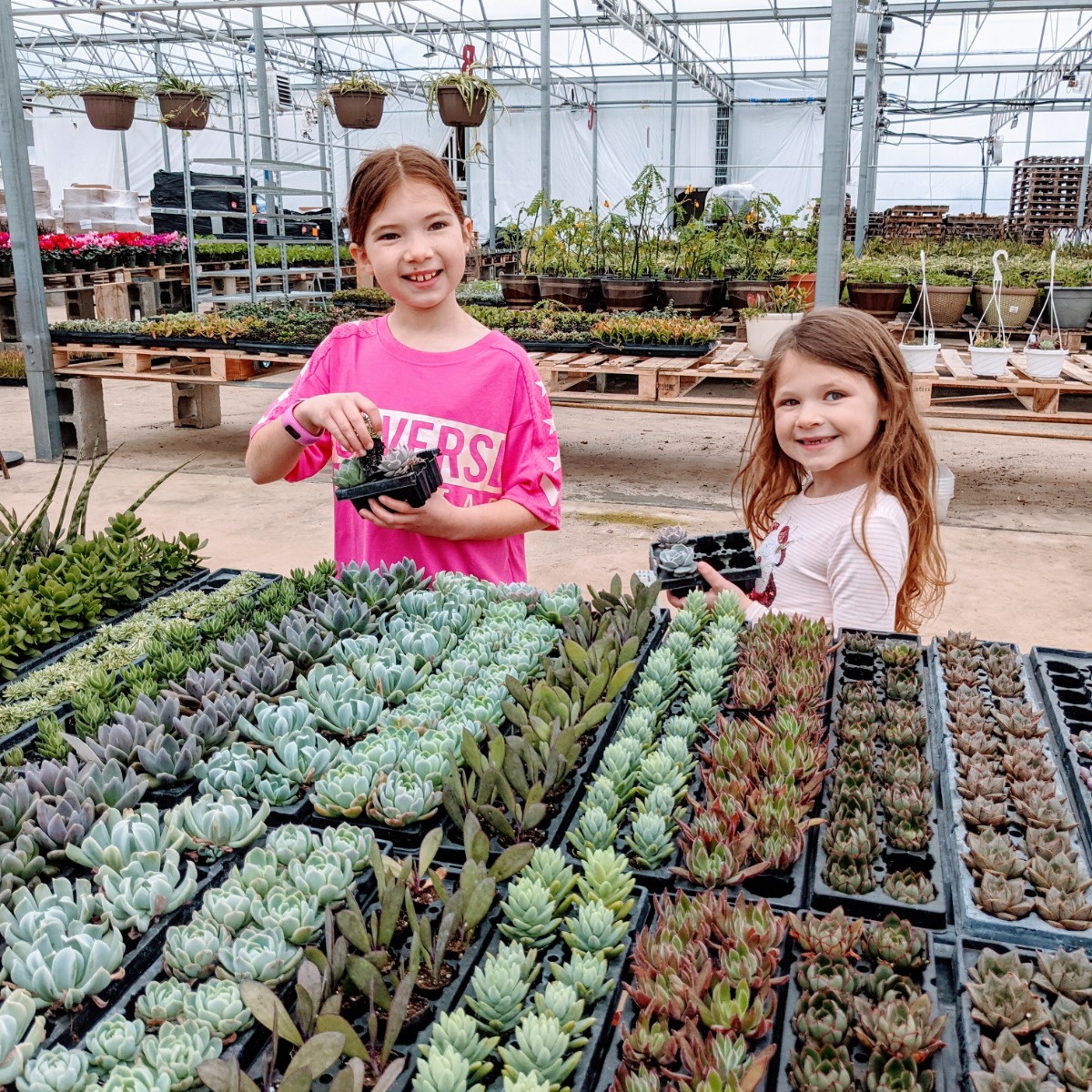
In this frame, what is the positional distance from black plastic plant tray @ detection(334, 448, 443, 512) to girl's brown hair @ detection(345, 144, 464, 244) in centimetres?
46

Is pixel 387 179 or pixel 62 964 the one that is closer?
pixel 62 964

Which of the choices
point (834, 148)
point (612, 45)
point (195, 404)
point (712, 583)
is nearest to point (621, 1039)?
point (712, 583)

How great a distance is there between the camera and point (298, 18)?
1669 cm

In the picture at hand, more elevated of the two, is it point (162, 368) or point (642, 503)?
point (162, 368)

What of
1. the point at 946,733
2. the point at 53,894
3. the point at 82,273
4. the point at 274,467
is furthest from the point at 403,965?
the point at 82,273

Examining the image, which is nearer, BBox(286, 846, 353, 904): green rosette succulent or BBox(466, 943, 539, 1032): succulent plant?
BBox(466, 943, 539, 1032): succulent plant

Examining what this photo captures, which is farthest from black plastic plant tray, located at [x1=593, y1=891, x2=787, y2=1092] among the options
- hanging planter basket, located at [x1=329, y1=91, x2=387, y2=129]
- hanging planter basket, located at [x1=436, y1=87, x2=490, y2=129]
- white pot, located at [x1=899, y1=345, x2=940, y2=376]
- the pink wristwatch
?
hanging planter basket, located at [x1=329, y1=91, x2=387, y2=129]

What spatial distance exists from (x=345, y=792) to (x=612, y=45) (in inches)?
711

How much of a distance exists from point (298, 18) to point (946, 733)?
18.3 meters

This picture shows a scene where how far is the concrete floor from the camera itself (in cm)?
395

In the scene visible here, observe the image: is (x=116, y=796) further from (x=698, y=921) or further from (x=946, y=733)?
(x=946, y=733)

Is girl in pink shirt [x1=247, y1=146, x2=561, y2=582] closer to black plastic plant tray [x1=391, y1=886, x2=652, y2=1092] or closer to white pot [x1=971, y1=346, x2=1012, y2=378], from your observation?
black plastic plant tray [x1=391, y1=886, x2=652, y2=1092]

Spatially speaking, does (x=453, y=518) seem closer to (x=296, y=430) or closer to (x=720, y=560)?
(x=296, y=430)

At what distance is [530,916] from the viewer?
0.84 metres
